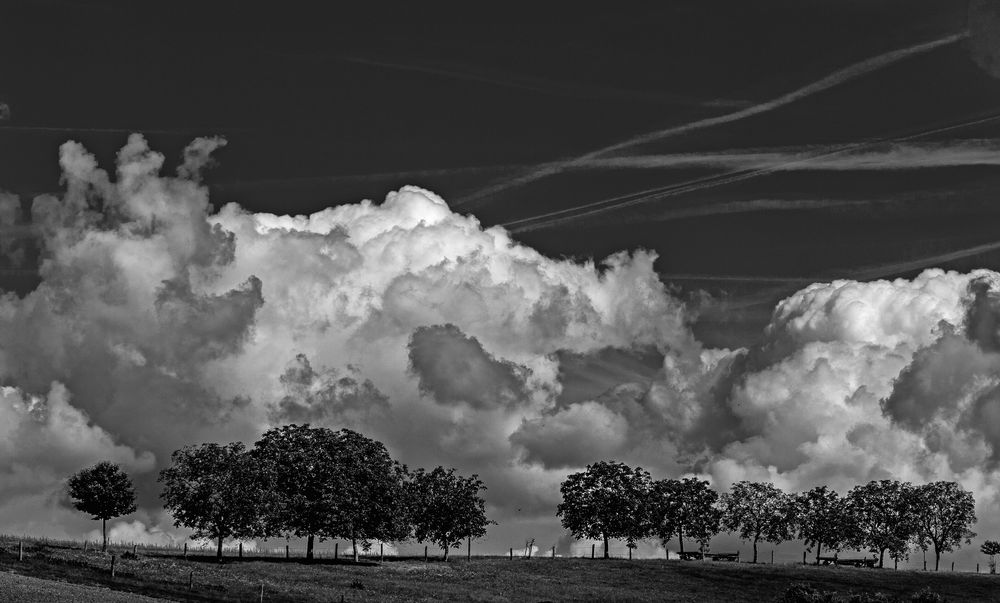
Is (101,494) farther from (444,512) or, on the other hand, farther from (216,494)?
(444,512)

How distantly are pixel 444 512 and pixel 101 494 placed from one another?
5903cm

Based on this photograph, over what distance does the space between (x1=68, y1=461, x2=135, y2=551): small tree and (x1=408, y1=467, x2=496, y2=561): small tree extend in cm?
4927

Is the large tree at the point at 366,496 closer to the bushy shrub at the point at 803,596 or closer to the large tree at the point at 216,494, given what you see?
the large tree at the point at 216,494

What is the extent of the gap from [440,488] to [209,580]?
8124 cm

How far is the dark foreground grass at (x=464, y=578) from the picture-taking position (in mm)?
111312

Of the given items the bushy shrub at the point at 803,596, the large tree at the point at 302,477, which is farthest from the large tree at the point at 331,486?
the bushy shrub at the point at 803,596

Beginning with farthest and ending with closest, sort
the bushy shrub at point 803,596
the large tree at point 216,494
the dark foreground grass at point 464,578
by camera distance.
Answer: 1. the large tree at point 216,494
2. the dark foreground grass at point 464,578
3. the bushy shrub at point 803,596

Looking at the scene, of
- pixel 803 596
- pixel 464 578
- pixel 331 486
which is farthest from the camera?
pixel 331 486

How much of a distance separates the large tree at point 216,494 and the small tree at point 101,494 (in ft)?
17.2

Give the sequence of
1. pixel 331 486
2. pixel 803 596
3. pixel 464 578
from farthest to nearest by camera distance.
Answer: pixel 331 486 → pixel 464 578 → pixel 803 596

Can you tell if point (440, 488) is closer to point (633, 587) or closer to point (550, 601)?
point (633, 587)

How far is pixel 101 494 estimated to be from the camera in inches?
5812

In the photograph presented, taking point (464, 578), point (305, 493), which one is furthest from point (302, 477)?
point (464, 578)

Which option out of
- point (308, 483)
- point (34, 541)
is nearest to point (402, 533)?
point (308, 483)
